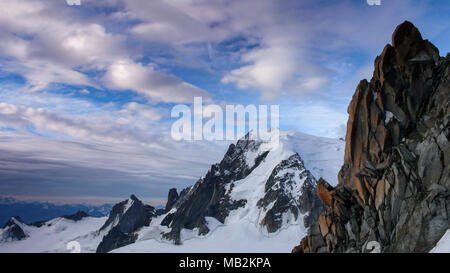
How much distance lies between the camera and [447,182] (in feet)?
90.9

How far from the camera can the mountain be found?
28.3 meters

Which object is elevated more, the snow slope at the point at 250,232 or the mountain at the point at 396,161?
the mountain at the point at 396,161

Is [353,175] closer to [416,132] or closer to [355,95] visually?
[416,132]

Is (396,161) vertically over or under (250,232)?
over

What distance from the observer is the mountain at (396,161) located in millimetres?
28328

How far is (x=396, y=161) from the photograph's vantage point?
33156mm

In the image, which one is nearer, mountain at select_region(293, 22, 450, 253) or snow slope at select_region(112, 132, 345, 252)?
mountain at select_region(293, 22, 450, 253)

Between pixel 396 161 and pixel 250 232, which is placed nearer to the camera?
pixel 396 161

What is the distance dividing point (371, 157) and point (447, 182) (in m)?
10.5

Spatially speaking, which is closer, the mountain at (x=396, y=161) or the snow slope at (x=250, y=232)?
the mountain at (x=396, y=161)

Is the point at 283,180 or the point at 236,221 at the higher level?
the point at 283,180

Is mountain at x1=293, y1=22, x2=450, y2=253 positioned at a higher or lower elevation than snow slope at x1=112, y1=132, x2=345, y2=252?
higher
